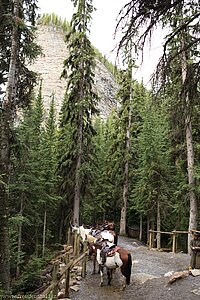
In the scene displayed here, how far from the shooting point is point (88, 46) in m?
20.1

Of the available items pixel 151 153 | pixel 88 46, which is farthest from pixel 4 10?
pixel 151 153

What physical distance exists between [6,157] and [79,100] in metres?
10.5

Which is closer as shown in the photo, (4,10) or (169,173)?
(4,10)

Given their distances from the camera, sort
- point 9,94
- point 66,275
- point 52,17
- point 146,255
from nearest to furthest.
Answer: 1. point 66,275
2. point 9,94
3. point 146,255
4. point 52,17

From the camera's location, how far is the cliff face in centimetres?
6519

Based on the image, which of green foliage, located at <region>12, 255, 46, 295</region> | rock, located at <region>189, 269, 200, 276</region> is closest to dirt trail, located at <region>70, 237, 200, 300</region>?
rock, located at <region>189, 269, 200, 276</region>

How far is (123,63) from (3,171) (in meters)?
5.73

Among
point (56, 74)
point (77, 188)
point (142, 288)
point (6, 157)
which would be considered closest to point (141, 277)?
point (142, 288)

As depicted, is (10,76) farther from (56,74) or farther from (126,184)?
(56,74)

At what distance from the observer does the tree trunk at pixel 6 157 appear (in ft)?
28.2

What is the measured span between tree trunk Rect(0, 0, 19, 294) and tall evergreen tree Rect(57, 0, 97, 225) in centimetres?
921

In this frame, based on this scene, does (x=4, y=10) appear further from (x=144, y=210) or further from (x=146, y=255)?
(x=144, y=210)

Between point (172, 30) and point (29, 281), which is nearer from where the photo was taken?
point (172, 30)

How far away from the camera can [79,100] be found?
64.2ft
